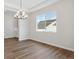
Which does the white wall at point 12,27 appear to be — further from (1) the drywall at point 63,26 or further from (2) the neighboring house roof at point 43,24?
(1) the drywall at point 63,26

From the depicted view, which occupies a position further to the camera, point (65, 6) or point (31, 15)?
point (31, 15)

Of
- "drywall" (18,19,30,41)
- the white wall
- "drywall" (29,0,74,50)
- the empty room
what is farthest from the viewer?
the white wall

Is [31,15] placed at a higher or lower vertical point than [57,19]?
higher

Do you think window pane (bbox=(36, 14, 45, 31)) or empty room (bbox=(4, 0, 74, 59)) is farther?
window pane (bbox=(36, 14, 45, 31))

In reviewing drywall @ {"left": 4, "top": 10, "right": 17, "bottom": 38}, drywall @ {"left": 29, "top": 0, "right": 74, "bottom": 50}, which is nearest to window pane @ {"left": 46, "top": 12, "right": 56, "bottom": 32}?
drywall @ {"left": 29, "top": 0, "right": 74, "bottom": 50}

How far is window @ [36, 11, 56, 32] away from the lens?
4316mm

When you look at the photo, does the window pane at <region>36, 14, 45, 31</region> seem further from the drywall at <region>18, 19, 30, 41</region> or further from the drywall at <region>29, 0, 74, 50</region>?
the drywall at <region>18, 19, 30, 41</region>

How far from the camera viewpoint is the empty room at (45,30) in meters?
3.01

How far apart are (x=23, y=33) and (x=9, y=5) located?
2615mm

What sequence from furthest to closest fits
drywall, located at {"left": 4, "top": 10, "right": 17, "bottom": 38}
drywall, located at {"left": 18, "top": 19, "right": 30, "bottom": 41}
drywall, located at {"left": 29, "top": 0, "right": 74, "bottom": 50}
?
drywall, located at {"left": 4, "top": 10, "right": 17, "bottom": 38}
drywall, located at {"left": 18, "top": 19, "right": 30, "bottom": 41}
drywall, located at {"left": 29, "top": 0, "right": 74, "bottom": 50}
